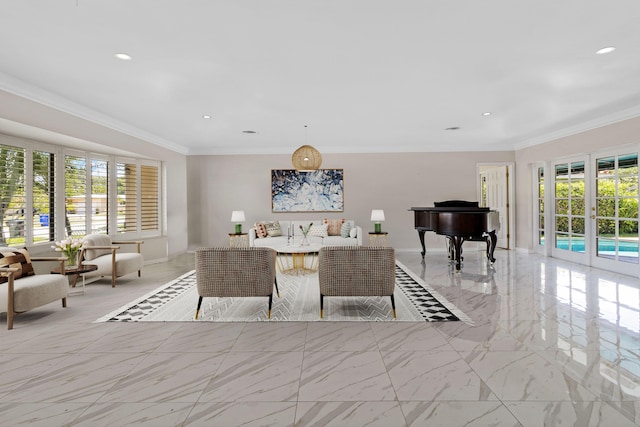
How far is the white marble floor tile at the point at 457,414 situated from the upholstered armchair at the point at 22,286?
377cm

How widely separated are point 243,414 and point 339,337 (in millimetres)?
1256

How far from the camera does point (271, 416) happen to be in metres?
1.92

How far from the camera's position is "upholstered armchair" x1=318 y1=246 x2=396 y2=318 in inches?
136

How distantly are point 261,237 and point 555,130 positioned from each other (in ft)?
21.1

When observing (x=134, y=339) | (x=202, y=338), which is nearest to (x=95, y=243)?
(x=134, y=339)

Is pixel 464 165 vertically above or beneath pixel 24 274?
→ above

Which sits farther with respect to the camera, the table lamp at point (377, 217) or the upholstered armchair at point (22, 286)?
the table lamp at point (377, 217)

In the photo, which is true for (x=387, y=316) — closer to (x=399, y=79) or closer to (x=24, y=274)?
(x=399, y=79)

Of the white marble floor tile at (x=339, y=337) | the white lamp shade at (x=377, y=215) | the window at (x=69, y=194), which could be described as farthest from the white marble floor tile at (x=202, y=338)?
the white lamp shade at (x=377, y=215)

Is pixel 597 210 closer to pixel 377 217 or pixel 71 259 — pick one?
pixel 377 217

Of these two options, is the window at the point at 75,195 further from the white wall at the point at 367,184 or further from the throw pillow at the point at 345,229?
the throw pillow at the point at 345,229

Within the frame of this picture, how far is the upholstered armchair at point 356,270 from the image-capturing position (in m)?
3.46

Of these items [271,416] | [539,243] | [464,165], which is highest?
[464,165]

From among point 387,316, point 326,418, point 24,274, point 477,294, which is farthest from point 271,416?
point 24,274
